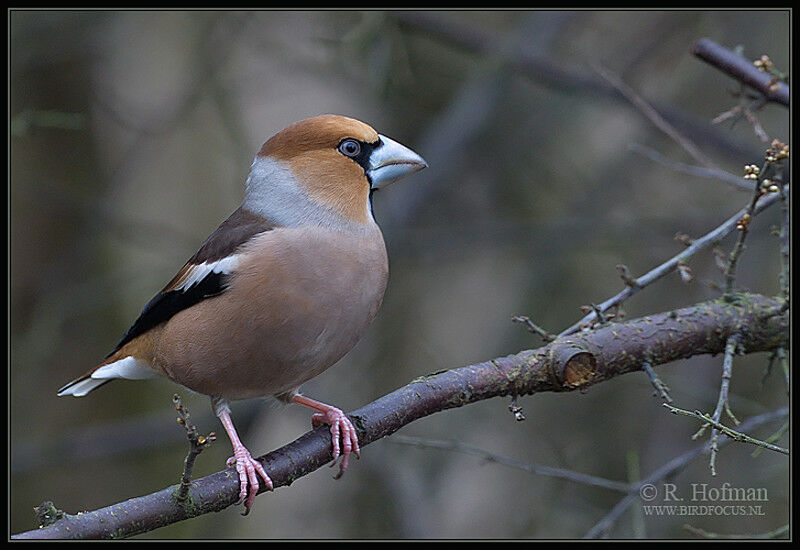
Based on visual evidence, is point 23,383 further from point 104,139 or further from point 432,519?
point 432,519

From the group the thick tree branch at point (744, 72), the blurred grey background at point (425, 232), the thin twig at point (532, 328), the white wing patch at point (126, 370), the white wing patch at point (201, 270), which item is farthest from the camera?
the blurred grey background at point (425, 232)

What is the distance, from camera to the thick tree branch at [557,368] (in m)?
3.38

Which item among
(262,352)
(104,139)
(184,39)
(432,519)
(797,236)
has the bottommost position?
(432,519)

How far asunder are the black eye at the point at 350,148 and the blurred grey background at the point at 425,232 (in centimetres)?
156

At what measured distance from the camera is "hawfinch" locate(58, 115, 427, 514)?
365 centimetres

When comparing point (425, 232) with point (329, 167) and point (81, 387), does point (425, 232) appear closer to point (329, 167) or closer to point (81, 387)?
point (329, 167)

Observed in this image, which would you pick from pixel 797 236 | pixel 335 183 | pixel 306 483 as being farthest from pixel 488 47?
pixel 306 483

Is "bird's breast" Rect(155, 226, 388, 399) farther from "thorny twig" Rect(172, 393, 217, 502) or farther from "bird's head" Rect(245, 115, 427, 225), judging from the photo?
"thorny twig" Rect(172, 393, 217, 502)

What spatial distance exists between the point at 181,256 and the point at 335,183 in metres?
A: 2.80

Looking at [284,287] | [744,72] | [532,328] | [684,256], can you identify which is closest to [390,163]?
[284,287]

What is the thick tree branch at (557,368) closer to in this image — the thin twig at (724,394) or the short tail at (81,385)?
the thin twig at (724,394)

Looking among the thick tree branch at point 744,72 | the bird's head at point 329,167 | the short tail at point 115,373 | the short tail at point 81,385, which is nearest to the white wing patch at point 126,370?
the short tail at point 115,373

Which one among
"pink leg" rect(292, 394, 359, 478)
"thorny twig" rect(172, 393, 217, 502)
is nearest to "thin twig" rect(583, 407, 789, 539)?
"pink leg" rect(292, 394, 359, 478)

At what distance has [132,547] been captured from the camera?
4152mm
